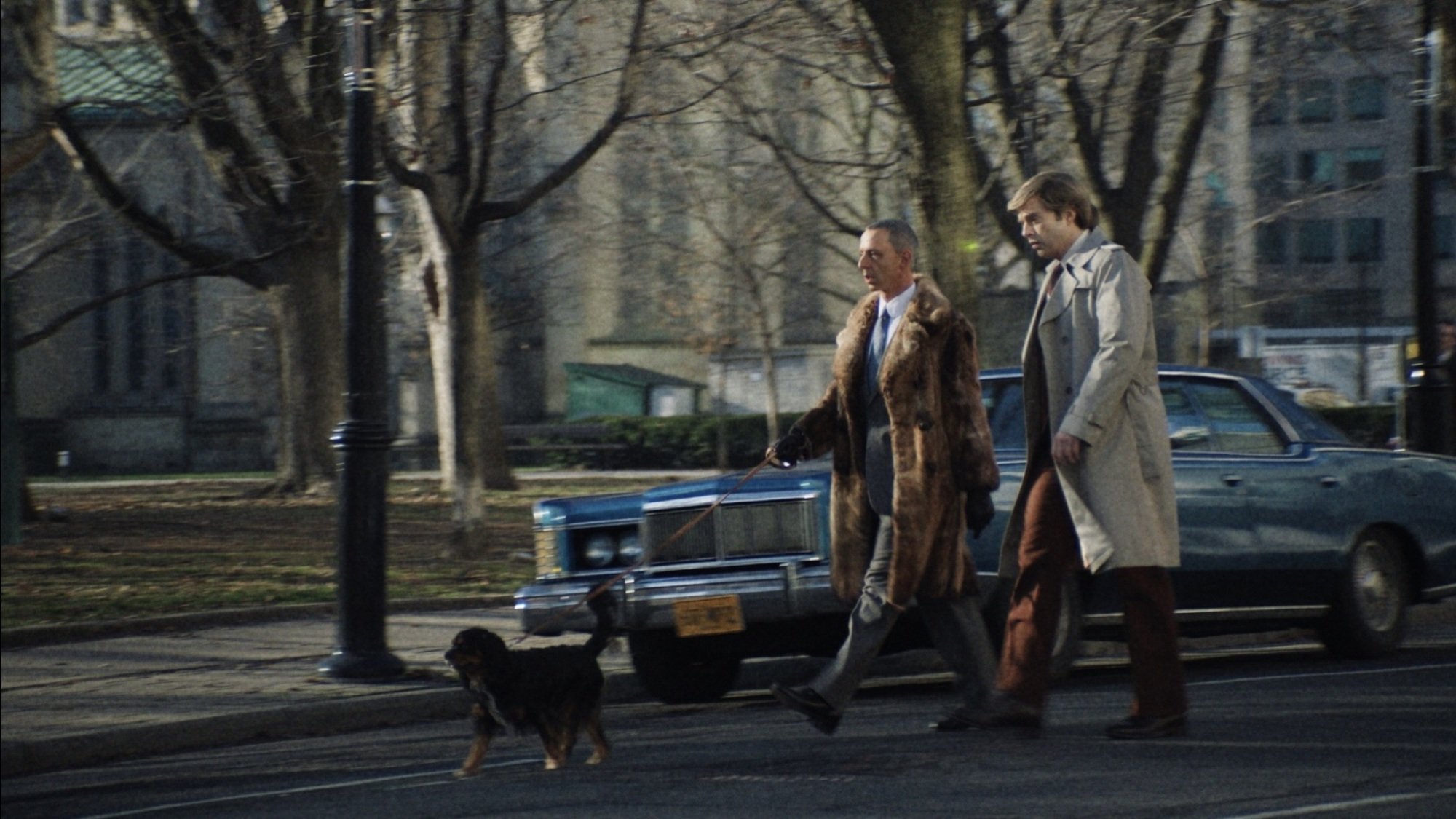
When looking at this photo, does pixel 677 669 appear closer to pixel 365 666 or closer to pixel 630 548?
pixel 630 548

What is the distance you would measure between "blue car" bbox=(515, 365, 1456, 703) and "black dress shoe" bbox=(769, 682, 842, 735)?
1198mm

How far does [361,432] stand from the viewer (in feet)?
31.5

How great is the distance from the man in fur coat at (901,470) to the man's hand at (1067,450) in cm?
35

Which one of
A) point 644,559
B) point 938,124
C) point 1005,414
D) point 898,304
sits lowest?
point 644,559

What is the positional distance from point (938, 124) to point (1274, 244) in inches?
2299

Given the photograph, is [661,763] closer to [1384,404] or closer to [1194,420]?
[1194,420]

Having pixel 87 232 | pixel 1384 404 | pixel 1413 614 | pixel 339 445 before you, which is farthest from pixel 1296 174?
pixel 339 445

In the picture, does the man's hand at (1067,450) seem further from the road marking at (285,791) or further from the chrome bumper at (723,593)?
the road marking at (285,791)

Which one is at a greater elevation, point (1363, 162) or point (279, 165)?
point (1363, 162)

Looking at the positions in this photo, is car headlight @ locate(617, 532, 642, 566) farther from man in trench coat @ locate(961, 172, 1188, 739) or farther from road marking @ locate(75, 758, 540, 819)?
man in trench coat @ locate(961, 172, 1188, 739)

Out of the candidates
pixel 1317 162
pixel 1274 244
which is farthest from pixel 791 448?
pixel 1317 162

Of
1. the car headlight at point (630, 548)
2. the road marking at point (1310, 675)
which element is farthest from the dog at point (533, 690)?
the road marking at point (1310, 675)

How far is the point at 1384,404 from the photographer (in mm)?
43500

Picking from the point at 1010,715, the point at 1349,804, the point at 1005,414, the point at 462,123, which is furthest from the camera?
the point at 462,123
